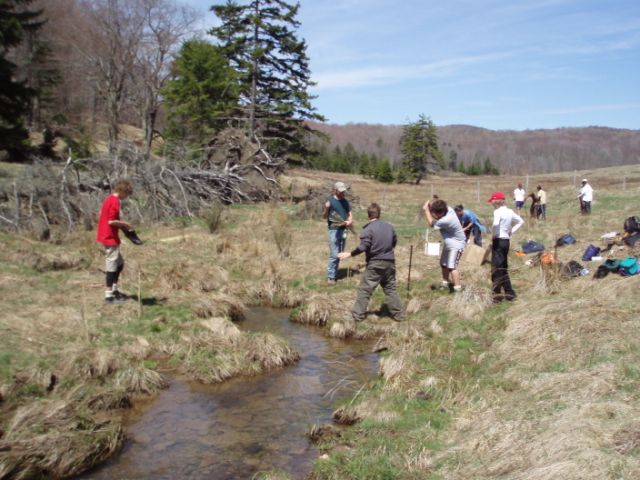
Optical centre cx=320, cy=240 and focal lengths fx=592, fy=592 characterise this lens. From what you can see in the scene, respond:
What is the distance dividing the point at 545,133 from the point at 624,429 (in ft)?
687

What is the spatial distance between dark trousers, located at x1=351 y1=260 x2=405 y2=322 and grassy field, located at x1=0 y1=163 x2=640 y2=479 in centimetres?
27

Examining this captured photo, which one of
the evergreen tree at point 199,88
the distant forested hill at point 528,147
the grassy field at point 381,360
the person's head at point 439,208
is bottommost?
the grassy field at point 381,360

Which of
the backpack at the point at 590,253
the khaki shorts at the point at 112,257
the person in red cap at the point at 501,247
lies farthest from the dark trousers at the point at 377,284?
the backpack at the point at 590,253

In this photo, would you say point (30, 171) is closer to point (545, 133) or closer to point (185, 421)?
point (185, 421)

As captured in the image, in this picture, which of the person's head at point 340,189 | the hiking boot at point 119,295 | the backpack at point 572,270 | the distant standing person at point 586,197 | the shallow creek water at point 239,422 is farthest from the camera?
the distant standing person at point 586,197

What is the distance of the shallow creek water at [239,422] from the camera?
528cm

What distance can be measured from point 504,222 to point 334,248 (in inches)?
134

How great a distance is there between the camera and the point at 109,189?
1683 cm

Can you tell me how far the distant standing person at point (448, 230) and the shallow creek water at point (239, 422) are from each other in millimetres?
2502

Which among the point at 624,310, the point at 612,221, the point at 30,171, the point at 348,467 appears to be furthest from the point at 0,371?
the point at 612,221

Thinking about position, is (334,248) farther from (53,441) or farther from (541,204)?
(541,204)

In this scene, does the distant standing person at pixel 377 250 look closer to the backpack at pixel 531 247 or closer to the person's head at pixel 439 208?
the person's head at pixel 439 208

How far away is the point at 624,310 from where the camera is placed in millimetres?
7863

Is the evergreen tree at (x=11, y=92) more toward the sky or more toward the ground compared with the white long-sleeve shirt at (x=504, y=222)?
more toward the sky
